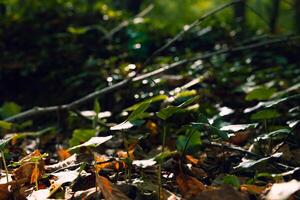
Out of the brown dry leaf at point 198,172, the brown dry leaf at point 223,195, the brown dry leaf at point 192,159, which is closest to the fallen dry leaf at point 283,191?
the brown dry leaf at point 223,195

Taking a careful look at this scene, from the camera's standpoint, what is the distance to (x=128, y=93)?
2996 mm

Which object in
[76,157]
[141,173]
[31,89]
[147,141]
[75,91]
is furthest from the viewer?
[31,89]

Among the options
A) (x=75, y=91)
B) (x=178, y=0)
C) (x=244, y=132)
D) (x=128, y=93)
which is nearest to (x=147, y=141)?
(x=244, y=132)

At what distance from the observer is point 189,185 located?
4.67ft

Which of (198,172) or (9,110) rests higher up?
(9,110)

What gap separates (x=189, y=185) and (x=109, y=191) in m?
0.27

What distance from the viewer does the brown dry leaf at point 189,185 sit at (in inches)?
54.3

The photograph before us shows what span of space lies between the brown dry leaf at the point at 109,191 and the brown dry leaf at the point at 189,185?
197mm

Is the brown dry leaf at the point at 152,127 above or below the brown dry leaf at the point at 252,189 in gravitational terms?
above

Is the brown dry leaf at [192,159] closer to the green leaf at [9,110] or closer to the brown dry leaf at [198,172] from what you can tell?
the brown dry leaf at [198,172]

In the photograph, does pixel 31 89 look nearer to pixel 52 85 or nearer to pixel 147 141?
pixel 52 85

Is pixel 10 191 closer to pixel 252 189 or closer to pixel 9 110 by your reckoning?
pixel 252 189

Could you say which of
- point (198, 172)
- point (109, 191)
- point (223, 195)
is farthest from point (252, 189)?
point (109, 191)

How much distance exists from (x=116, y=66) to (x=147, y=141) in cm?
145
